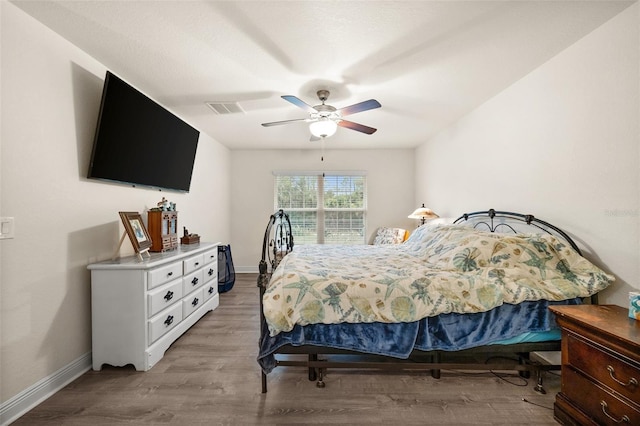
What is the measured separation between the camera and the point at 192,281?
293cm

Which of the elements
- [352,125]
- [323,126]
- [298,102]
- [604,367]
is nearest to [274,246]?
[323,126]

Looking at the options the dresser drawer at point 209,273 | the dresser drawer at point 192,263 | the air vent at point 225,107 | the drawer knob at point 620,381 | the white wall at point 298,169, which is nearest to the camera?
the drawer knob at point 620,381

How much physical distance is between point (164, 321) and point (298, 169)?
369cm

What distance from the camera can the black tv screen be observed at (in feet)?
7.27

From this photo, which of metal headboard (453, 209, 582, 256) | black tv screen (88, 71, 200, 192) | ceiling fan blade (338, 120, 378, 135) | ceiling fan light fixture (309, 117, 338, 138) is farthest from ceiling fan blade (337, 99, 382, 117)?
black tv screen (88, 71, 200, 192)

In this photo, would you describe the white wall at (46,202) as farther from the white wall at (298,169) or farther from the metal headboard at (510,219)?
the metal headboard at (510,219)

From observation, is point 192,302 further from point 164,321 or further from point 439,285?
point 439,285

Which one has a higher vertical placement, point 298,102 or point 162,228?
point 298,102

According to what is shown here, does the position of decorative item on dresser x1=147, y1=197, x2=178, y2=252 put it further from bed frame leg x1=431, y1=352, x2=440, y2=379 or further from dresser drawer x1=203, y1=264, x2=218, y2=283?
bed frame leg x1=431, y1=352, x2=440, y2=379

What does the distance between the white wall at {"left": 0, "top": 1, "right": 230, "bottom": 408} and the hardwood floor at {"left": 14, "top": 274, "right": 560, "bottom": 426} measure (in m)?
0.38

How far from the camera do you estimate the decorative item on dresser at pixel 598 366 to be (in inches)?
51.7

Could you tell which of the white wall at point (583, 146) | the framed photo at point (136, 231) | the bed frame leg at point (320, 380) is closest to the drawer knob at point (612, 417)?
the white wall at point (583, 146)

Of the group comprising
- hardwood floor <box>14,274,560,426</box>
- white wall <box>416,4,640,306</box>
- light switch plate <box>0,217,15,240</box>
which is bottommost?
hardwood floor <box>14,274,560,426</box>

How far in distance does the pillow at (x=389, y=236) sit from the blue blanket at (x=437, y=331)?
Answer: 2.92 metres
